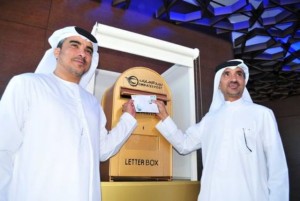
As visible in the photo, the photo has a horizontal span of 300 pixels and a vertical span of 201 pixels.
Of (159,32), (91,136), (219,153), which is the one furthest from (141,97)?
(159,32)

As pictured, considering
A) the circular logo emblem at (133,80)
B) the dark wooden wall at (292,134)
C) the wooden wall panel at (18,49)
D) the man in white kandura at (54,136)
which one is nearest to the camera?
the man in white kandura at (54,136)

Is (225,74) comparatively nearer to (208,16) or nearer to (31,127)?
(31,127)

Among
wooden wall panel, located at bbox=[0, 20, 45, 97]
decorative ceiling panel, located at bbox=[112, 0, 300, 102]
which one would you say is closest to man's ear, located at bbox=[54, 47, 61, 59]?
wooden wall panel, located at bbox=[0, 20, 45, 97]

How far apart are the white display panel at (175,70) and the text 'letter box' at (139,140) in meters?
0.16

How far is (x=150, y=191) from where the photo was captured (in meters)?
1.40

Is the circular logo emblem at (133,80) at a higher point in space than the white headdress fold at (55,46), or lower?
lower

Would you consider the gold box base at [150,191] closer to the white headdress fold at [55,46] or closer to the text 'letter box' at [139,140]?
the text 'letter box' at [139,140]

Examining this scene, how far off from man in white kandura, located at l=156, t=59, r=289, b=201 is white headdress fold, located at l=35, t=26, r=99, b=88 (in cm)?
49

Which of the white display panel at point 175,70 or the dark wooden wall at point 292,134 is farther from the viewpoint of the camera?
the dark wooden wall at point 292,134

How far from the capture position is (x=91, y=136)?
1.31 meters

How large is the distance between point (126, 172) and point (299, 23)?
17.4ft

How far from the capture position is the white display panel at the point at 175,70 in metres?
1.54

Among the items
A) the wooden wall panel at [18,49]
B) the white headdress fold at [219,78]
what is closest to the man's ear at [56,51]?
the wooden wall panel at [18,49]

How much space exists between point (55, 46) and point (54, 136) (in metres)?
0.67
